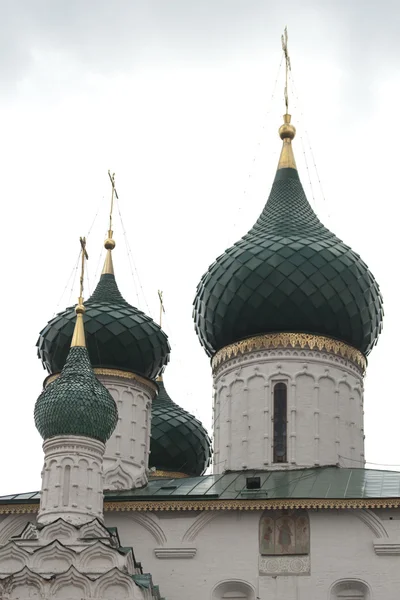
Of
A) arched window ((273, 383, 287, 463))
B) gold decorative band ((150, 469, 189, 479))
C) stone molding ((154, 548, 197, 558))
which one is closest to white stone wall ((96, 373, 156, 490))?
arched window ((273, 383, 287, 463))

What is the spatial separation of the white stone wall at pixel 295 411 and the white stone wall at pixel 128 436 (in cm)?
132

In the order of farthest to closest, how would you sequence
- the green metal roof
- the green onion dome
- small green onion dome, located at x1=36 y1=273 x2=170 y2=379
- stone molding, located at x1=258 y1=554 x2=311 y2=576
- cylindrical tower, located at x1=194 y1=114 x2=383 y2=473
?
1. the green onion dome
2. small green onion dome, located at x1=36 y1=273 x2=170 y2=379
3. cylindrical tower, located at x1=194 y1=114 x2=383 y2=473
4. the green metal roof
5. stone molding, located at x1=258 y1=554 x2=311 y2=576

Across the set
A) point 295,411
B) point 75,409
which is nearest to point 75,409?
point 75,409

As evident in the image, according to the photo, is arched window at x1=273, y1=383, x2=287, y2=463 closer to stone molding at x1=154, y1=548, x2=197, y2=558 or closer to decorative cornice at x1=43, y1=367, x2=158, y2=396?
decorative cornice at x1=43, y1=367, x2=158, y2=396

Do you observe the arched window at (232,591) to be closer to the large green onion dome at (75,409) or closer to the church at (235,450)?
the church at (235,450)

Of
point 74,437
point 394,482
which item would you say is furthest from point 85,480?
point 394,482

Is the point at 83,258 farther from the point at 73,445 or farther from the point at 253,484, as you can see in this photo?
the point at 253,484

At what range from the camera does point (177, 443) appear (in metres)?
29.0

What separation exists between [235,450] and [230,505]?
2955 mm

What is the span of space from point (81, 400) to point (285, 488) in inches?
139

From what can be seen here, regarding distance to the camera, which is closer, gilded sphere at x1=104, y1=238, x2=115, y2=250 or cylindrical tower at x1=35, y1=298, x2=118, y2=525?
cylindrical tower at x1=35, y1=298, x2=118, y2=525

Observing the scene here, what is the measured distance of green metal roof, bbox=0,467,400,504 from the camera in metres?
20.5

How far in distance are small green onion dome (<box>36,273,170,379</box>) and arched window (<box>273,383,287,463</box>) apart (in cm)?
259

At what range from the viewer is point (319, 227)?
83.4 feet
